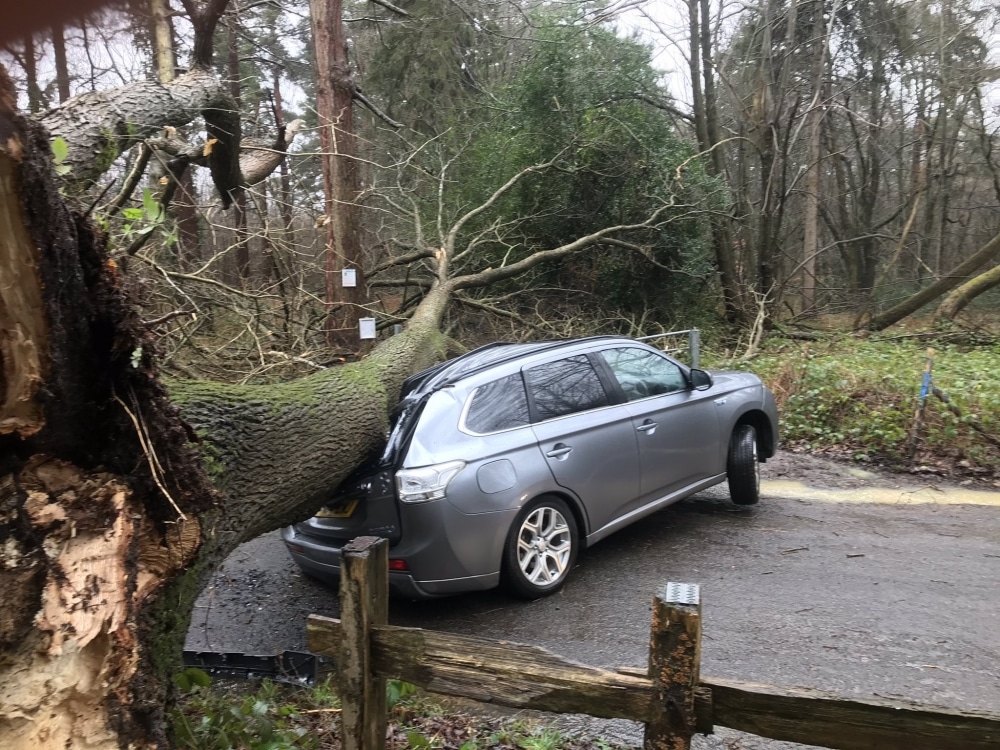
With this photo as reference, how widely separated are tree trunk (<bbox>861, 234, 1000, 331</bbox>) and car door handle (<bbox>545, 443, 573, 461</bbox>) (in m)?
12.4

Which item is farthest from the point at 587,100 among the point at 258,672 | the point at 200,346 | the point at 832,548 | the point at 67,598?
the point at 67,598

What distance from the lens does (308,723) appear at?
10.4 feet

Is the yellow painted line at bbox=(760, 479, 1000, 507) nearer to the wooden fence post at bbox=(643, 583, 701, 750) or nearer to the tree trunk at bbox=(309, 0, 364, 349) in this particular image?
the wooden fence post at bbox=(643, 583, 701, 750)

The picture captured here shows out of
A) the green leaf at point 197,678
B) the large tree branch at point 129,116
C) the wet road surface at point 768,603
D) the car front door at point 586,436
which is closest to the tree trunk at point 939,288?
the wet road surface at point 768,603

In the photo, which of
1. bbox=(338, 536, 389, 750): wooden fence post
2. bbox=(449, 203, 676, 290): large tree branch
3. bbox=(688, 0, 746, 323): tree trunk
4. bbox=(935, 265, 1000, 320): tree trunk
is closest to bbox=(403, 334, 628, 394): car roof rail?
bbox=(338, 536, 389, 750): wooden fence post

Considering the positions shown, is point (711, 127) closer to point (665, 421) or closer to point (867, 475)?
point (867, 475)

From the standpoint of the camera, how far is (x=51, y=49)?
920 millimetres

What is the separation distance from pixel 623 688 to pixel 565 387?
3096mm

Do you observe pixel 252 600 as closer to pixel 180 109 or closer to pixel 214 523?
pixel 214 523

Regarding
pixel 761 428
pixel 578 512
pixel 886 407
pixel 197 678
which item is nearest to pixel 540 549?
pixel 578 512

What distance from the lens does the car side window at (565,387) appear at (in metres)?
4.92

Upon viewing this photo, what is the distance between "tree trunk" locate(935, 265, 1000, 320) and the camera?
1324 cm

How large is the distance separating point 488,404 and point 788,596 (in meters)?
2.38

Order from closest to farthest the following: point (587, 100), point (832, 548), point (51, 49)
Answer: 1. point (51, 49)
2. point (832, 548)
3. point (587, 100)
